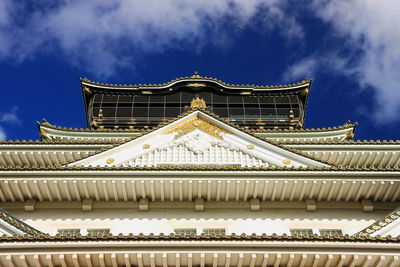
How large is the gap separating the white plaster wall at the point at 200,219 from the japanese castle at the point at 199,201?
0.03 m

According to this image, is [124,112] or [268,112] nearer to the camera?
[124,112]

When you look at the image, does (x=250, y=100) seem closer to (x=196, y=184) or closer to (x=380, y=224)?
(x=196, y=184)

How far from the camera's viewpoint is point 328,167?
50.8 feet

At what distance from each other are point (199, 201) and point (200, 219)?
1.79ft

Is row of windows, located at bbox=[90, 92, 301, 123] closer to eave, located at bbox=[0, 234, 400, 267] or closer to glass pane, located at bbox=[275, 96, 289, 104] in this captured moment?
glass pane, located at bbox=[275, 96, 289, 104]

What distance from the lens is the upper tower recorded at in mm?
27938

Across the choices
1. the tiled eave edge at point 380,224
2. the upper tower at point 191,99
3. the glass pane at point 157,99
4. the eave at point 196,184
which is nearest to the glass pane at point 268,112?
the upper tower at point 191,99

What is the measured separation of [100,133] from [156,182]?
8468 millimetres

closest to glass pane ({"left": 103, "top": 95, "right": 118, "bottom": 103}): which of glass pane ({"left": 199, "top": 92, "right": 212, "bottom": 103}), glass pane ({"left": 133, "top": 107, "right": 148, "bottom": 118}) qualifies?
glass pane ({"left": 133, "top": 107, "right": 148, "bottom": 118})

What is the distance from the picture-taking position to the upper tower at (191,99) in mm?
27938

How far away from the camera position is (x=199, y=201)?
15617mm

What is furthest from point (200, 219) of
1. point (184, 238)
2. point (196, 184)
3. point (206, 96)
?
point (206, 96)

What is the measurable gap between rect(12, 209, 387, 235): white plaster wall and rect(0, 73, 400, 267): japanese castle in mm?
31

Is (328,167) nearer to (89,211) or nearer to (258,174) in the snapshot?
(258,174)
